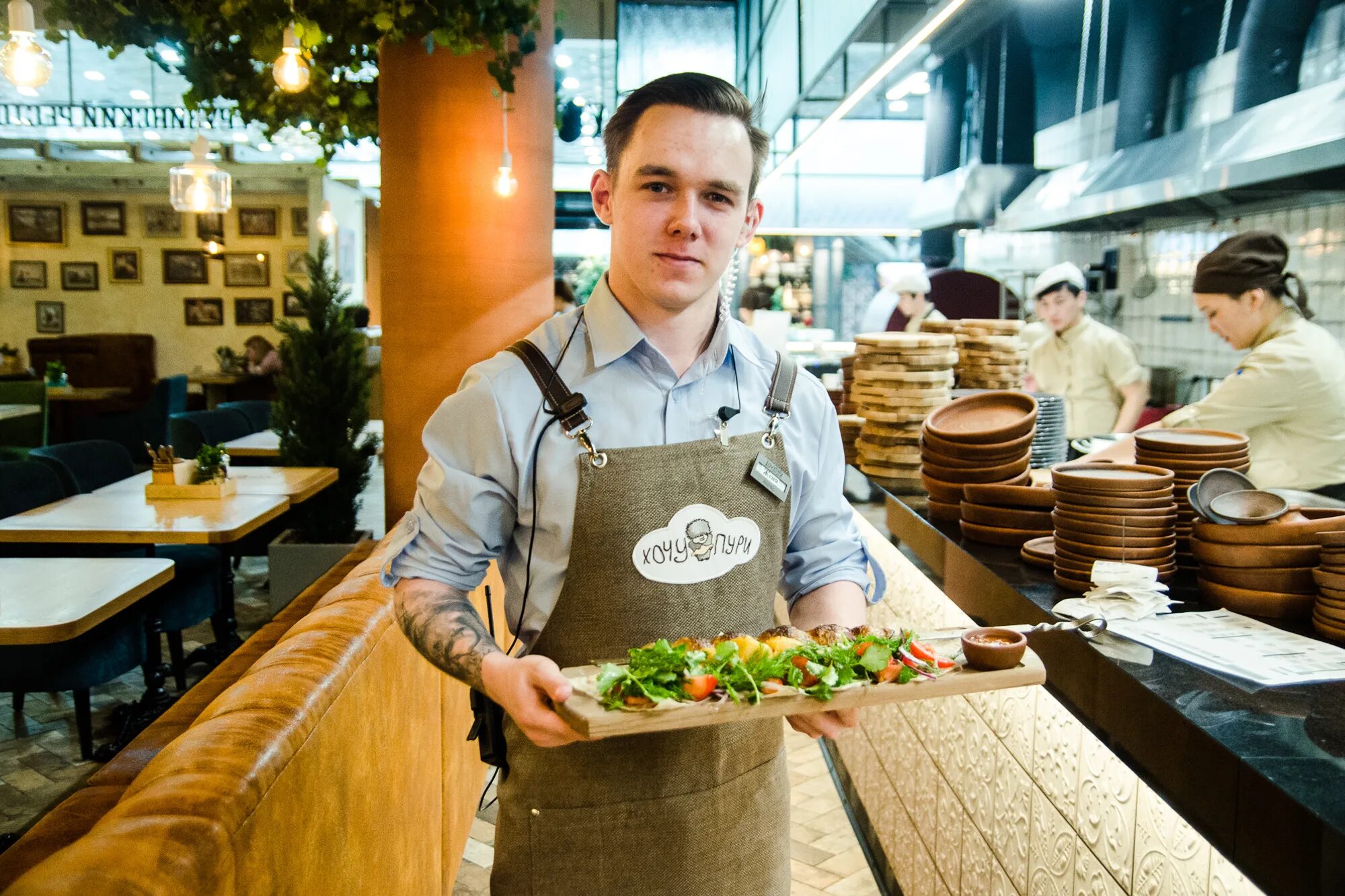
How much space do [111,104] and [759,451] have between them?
502 inches

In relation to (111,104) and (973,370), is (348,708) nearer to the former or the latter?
(973,370)

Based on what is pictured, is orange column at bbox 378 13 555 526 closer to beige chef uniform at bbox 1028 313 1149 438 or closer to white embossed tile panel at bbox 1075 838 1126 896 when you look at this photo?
white embossed tile panel at bbox 1075 838 1126 896

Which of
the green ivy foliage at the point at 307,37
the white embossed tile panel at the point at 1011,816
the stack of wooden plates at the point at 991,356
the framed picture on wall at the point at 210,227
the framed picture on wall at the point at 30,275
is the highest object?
the framed picture on wall at the point at 210,227

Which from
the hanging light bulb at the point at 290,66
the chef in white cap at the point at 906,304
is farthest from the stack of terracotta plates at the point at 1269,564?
the chef in white cap at the point at 906,304

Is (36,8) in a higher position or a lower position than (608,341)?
higher

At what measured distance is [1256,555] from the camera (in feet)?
5.94

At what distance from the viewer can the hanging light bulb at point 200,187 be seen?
607cm

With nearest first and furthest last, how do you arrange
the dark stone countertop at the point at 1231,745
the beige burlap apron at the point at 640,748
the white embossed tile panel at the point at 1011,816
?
1. the dark stone countertop at the point at 1231,745
2. the beige burlap apron at the point at 640,748
3. the white embossed tile panel at the point at 1011,816

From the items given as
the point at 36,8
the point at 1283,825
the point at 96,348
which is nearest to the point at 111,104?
the point at 96,348

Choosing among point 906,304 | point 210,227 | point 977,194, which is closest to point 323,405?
point 906,304

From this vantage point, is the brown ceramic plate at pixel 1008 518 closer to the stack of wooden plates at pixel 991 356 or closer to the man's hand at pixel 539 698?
the stack of wooden plates at pixel 991 356

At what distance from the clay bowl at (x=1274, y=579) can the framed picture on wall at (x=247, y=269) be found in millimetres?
13558

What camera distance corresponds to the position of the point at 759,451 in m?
1.50

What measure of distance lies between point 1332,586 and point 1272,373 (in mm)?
1635
